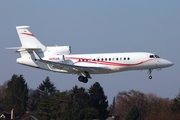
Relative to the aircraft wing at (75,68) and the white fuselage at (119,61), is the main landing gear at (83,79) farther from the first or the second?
Answer: the white fuselage at (119,61)

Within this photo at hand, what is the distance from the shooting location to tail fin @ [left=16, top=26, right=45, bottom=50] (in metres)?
55.0

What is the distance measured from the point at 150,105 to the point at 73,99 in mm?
14708

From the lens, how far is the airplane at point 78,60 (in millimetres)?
51469

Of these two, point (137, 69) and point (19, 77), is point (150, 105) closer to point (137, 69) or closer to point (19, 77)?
point (19, 77)

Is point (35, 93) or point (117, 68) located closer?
point (117, 68)

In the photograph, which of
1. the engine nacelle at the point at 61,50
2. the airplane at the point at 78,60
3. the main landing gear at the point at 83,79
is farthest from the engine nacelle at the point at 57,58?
the main landing gear at the point at 83,79

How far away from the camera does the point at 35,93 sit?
11369cm

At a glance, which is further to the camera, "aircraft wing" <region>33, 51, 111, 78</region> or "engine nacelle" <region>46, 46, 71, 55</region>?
"engine nacelle" <region>46, 46, 71, 55</region>

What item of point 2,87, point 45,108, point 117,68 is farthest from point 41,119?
point 2,87

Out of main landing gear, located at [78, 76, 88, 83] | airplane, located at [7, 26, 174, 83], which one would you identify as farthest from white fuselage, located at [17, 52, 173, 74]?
main landing gear, located at [78, 76, 88, 83]

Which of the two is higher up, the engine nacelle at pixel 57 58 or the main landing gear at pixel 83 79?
the engine nacelle at pixel 57 58

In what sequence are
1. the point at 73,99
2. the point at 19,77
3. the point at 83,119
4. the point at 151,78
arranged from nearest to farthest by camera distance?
the point at 151,78
the point at 83,119
the point at 73,99
the point at 19,77

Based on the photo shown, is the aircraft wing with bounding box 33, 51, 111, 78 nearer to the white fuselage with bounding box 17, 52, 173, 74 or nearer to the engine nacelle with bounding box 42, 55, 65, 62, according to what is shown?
the white fuselage with bounding box 17, 52, 173, 74

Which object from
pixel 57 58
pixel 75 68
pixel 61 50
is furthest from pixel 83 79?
pixel 61 50
